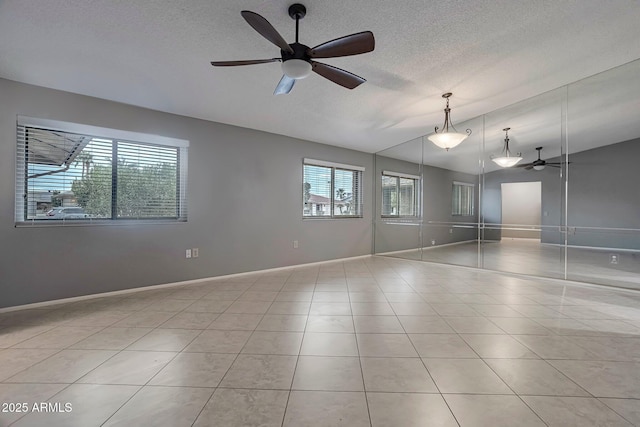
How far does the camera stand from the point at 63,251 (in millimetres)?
3090

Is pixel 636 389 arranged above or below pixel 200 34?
below

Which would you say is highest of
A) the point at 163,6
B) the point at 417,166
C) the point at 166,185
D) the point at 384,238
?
the point at 163,6

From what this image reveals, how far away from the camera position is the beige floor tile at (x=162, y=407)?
1352 mm

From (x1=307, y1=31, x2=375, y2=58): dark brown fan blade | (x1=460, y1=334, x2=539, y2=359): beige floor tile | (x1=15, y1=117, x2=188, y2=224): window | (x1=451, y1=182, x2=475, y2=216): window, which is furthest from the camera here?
(x1=451, y1=182, x2=475, y2=216): window

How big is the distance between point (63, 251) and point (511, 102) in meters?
6.41

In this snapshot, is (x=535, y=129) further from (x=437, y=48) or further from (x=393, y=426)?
(x=393, y=426)

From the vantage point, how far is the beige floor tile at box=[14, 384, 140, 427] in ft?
4.42

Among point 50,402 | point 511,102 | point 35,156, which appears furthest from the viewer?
point 511,102

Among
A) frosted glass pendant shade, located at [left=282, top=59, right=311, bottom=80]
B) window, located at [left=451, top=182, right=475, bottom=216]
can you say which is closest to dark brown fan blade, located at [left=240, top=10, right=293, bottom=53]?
frosted glass pendant shade, located at [left=282, top=59, right=311, bottom=80]

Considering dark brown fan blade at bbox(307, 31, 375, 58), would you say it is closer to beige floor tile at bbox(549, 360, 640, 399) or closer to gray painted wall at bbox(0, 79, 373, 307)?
beige floor tile at bbox(549, 360, 640, 399)

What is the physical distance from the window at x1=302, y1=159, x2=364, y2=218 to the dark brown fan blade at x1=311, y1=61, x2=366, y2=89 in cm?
284

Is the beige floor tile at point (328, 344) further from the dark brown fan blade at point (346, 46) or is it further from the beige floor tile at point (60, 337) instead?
the dark brown fan blade at point (346, 46)

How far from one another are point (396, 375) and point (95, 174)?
3990mm

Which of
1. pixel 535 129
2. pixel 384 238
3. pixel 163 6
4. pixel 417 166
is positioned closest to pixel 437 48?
A: pixel 163 6
